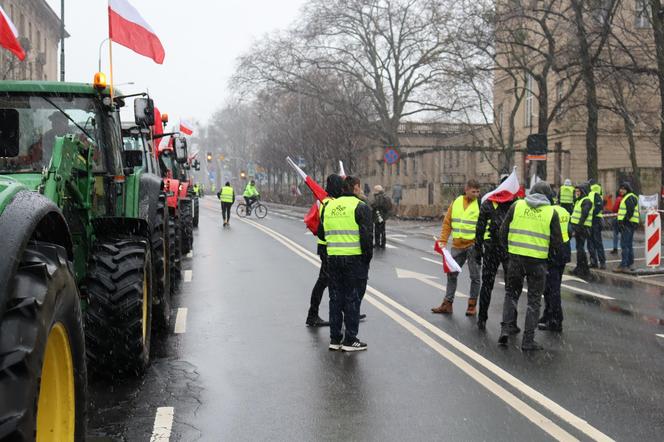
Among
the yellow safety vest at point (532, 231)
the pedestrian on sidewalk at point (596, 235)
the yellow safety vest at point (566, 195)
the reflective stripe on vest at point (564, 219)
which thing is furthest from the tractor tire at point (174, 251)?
the yellow safety vest at point (566, 195)

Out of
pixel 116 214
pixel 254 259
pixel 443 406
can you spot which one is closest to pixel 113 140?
pixel 116 214

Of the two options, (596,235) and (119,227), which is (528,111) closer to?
(596,235)

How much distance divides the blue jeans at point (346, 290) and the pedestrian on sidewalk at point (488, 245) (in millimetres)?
1907

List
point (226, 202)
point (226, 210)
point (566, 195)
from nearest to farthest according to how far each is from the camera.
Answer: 1. point (566, 195)
2. point (226, 202)
3. point (226, 210)

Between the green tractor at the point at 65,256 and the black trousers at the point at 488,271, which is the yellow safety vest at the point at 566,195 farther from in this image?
the green tractor at the point at 65,256

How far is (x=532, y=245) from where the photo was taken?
26.4ft

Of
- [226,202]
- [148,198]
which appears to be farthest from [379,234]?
[148,198]

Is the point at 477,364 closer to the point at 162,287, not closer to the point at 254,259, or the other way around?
the point at 162,287

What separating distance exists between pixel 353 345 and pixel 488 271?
2.41m

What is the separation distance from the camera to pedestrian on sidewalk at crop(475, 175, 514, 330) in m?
9.22

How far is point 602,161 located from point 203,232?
100 ft

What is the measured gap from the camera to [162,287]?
790cm

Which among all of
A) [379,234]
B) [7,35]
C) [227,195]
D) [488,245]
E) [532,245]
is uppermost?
[7,35]

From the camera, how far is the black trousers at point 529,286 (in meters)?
7.94
